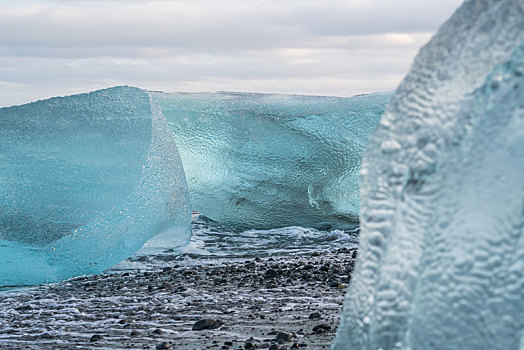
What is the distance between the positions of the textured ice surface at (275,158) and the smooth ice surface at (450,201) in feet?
16.4

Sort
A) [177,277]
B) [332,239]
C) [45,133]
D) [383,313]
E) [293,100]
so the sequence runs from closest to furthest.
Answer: [383,313] → [177,277] → [45,133] → [332,239] → [293,100]

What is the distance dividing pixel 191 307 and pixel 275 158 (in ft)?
9.98

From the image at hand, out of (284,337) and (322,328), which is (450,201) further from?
(322,328)

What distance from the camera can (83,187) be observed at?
18.9 feet

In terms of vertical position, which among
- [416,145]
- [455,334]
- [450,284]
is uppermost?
[416,145]

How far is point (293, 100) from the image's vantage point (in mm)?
8062

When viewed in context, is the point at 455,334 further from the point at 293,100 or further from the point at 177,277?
the point at 293,100

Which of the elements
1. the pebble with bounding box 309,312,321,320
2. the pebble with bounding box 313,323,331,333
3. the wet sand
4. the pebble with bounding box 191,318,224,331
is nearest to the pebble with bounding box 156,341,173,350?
the wet sand

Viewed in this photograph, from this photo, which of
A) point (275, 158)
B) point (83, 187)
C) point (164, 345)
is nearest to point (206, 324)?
point (164, 345)

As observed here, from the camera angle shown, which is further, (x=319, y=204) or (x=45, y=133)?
(x=319, y=204)

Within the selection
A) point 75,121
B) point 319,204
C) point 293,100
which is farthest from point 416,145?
point 293,100

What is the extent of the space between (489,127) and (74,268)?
14.1 feet

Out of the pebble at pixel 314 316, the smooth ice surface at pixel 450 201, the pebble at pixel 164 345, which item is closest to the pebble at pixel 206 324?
the pebble at pixel 164 345

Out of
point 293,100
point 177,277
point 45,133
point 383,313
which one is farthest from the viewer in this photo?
point 293,100
